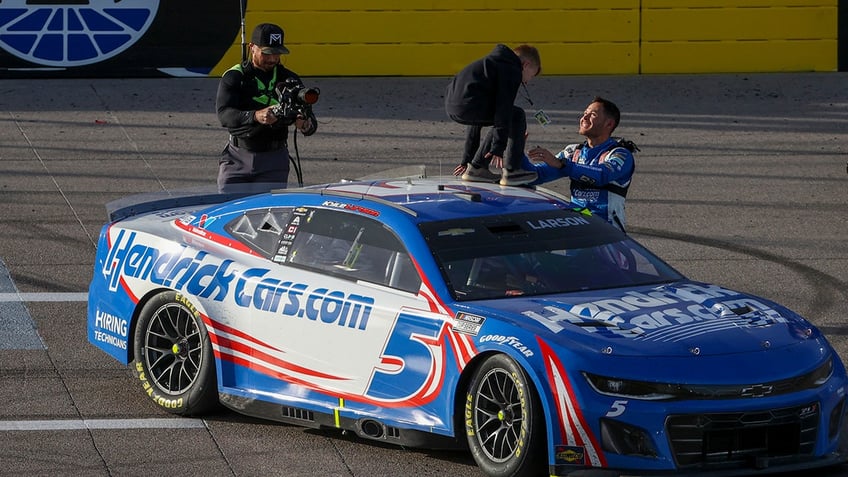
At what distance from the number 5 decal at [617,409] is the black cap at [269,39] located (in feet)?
14.3

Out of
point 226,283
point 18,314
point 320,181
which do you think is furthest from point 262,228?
point 320,181

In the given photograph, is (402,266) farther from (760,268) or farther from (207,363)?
(760,268)

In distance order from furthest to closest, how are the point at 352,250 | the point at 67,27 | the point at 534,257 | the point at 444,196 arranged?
the point at 67,27
the point at 444,196
the point at 352,250
the point at 534,257

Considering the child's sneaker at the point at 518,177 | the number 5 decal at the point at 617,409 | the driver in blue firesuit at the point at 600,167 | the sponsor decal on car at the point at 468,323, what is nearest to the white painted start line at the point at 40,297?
the child's sneaker at the point at 518,177

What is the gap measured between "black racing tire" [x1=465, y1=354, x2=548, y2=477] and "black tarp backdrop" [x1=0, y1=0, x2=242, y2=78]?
1192cm

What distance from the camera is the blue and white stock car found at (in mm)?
6090

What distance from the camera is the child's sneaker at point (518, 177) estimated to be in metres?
8.55

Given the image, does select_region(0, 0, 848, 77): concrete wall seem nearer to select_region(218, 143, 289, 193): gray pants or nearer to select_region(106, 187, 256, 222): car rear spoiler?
select_region(218, 143, 289, 193): gray pants

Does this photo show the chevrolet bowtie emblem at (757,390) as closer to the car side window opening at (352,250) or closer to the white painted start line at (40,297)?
the car side window opening at (352,250)

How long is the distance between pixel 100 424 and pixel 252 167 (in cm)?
278

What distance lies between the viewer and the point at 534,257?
23.3ft

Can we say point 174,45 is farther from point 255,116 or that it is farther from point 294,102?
point 294,102

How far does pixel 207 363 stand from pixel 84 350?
1645 millimetres

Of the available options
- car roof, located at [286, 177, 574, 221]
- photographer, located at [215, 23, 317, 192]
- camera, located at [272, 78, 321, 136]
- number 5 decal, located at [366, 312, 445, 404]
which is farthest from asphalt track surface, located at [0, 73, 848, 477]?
camera, located at [272, 78, 321, 136]
